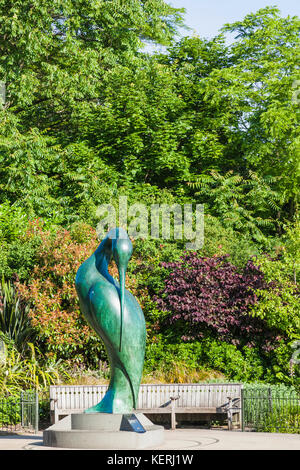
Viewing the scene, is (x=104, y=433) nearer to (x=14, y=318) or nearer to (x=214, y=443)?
(x=214, y=443)

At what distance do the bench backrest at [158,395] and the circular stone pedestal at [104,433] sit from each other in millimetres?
3528

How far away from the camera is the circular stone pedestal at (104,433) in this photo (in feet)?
25.3

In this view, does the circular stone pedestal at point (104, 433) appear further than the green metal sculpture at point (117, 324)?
No

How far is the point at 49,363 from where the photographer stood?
14.1 metres

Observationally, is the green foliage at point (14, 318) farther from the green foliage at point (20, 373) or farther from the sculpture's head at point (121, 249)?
the sculpture's head at point (121, 249)

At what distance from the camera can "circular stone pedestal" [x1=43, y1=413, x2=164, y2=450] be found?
7715 millimetres

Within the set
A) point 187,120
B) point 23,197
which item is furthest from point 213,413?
point 187,120

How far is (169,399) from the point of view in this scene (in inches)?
495

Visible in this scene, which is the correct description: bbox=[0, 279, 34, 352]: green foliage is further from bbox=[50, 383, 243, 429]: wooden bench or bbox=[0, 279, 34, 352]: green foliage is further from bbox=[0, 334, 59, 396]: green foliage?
bbox=[50, 383, 243, 429]: wooden bench

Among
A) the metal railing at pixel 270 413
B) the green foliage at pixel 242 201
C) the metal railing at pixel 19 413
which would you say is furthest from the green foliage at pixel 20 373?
the green foliage at pixel 242 201

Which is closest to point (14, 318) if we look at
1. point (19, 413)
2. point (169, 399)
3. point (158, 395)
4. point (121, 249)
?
point (19, 413)

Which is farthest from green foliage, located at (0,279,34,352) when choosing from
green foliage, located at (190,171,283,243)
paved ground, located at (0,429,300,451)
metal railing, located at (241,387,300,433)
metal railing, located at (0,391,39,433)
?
green foliage, located at (190,171,283,243)

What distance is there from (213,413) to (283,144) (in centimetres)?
1185

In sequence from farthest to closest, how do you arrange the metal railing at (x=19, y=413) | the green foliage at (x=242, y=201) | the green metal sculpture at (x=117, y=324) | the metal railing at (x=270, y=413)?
1. the green foliage at (x=242, y=201)
2. the metal railing at (x=19, y=413)
3. the metal railing at (x=270, y=413)
4. the green metal sculpture at (x=117, y=324)
